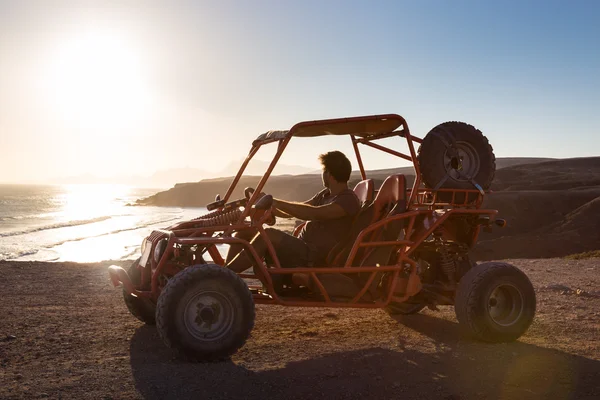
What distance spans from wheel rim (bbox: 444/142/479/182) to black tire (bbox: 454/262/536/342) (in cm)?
108

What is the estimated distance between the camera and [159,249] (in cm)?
569

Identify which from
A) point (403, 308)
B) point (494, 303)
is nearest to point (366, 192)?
point (403, 308)

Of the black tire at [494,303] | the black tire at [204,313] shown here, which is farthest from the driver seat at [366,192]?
the black tire at [204,313]

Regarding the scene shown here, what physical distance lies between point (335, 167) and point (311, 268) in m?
1.23

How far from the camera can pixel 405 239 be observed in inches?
251

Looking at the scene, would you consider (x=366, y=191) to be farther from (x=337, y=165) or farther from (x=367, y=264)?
(x=367, y=264)

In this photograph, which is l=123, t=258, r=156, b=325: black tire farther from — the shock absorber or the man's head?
the shock absorber

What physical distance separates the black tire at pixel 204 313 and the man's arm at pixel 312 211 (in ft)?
3.21

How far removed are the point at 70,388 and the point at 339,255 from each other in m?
2.95

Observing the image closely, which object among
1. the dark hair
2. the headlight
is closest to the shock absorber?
the dark hair

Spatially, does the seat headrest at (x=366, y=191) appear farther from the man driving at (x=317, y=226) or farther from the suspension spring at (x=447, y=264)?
the suspension spring at (x=447, y=264)

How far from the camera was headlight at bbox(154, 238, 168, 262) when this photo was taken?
5.68m

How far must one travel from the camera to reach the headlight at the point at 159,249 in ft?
18.6

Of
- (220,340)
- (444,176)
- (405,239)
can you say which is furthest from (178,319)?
(444,176)
